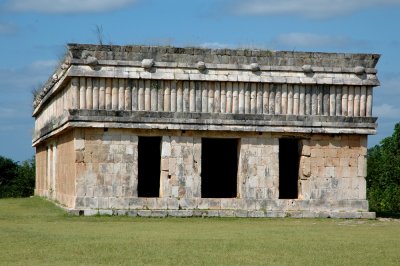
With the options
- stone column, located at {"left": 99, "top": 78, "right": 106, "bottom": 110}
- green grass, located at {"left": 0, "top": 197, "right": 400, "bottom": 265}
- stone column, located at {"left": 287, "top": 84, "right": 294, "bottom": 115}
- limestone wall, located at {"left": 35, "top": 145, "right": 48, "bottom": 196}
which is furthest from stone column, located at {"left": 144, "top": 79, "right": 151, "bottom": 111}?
limestone wall, located at {"left": 35, "top": 145, "right": 48, "bottom": 196}

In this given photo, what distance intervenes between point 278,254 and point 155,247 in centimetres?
231

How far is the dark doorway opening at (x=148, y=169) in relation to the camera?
105 feet

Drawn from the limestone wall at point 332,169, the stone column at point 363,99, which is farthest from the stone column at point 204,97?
the stone column at point 363,99

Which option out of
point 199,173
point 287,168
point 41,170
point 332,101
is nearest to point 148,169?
point 287,168

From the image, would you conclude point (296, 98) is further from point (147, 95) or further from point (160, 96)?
point (147, 95)

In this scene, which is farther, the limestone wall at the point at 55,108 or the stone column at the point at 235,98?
the limestone wall at the point at 55,108

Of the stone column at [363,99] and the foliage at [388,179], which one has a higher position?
the stone column at [363,99]

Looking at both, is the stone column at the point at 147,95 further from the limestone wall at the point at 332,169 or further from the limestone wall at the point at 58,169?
the limestone wall at the point at 332,169

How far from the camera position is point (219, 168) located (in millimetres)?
32719

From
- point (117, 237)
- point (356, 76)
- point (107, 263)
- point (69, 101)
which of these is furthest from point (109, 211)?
point (107, 263)

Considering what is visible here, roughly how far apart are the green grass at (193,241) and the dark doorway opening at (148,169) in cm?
684

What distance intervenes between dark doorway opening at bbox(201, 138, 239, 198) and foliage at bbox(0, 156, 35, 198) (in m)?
18.0

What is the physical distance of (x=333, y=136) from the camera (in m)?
26.4

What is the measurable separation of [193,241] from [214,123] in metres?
8.21
